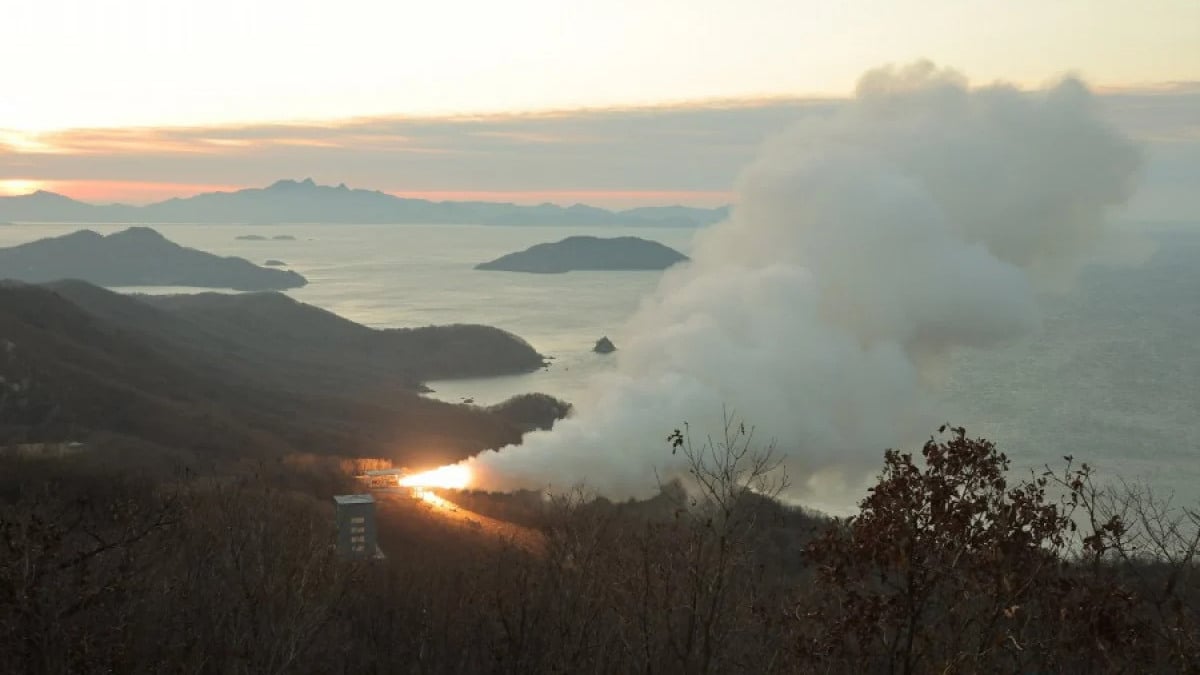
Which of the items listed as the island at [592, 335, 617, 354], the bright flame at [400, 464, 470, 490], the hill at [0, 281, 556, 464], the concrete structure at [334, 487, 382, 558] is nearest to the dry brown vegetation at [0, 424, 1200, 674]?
the concrete structure at [334, 487, 382, 558]

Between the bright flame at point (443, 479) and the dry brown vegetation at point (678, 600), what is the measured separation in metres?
13.3

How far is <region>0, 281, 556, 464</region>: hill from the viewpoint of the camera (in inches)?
3526

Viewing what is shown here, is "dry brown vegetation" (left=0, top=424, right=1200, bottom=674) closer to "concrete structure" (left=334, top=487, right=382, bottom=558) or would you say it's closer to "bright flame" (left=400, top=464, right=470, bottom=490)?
"concrete structure" (left=334, top=487, right=382, bottom=558)

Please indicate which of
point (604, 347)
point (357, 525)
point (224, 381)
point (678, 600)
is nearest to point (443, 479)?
point (357, 525)

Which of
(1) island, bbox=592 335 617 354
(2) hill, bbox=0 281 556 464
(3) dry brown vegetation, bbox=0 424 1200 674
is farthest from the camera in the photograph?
(1) island, bbox=592 335 617 354

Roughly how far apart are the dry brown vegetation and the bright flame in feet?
43.7

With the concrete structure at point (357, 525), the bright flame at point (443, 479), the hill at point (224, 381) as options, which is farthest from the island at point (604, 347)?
the concrete structure at point (357, 525)

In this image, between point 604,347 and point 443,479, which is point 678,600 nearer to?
point 443,479

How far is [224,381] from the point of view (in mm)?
121562

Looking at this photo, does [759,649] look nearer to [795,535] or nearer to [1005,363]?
[795,535]

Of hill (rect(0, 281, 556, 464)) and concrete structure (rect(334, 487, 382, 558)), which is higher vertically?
concrete structure (rect(334, 487, 382, 558))

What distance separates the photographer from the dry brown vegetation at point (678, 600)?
1353 centimetres

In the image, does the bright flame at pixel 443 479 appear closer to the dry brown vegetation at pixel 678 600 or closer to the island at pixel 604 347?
the dry brown vegetation at pixel 678 600

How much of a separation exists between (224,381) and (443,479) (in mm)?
70708
